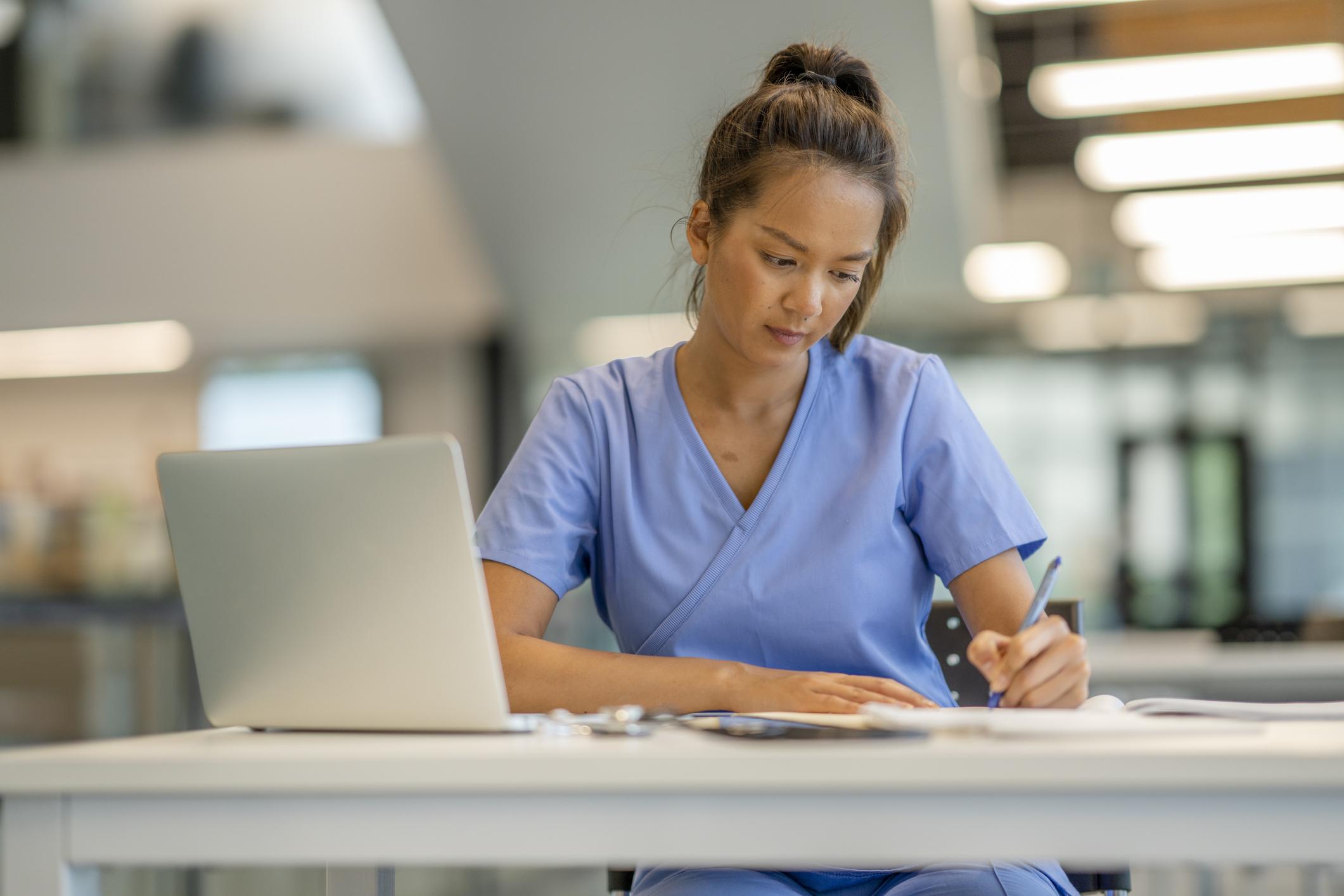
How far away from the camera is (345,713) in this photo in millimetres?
941

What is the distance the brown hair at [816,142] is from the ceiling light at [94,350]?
5.69 m

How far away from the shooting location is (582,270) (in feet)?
20.0

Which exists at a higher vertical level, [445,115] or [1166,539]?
[445,115]

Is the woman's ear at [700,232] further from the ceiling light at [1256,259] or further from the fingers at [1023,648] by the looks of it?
the ceiling light at [1256,259]

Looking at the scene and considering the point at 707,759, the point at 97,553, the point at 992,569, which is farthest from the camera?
the point at 97,553

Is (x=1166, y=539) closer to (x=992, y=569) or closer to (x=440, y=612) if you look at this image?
(x=992, y=569)

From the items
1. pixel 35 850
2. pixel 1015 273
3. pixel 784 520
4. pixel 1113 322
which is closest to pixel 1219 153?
pixel 1015 273

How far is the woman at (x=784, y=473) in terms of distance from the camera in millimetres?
1324

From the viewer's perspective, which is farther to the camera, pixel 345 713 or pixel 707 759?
pixel 345 713

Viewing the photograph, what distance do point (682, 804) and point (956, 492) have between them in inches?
27.4

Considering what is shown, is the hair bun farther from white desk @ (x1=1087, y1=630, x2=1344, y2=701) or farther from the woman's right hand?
white desk @ (x1=1087, y1=630, x2=1344, y2=701)

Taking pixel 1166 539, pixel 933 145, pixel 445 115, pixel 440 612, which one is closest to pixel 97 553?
pixel 445 115

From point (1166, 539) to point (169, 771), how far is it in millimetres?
7555

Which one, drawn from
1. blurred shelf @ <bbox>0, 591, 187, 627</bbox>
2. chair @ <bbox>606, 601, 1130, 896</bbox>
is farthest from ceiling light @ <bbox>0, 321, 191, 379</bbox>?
chair @ <bbox>606, 601, 1130, 896</bbox>
